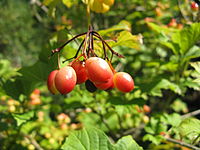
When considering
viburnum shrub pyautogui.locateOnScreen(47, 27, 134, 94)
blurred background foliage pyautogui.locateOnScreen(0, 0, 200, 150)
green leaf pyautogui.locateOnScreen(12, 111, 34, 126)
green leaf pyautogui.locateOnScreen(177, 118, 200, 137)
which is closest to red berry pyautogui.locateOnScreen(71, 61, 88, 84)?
viburnum shrub pyautogui.locateOnScreen(47, 27, 134, 94)

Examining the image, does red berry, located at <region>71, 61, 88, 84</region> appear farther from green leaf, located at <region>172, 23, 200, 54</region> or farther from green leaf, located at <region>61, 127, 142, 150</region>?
green leaf, located at <region>172, 23, 200, 54</region>

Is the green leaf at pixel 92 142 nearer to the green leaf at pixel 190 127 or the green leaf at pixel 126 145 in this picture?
the green leaf at pixel 126 145

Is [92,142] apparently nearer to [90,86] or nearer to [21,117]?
[90,86]

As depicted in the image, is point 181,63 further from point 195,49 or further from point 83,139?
point 83,139

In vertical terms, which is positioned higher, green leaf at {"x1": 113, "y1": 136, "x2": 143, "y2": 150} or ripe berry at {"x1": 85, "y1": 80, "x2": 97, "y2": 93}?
ripe berry at {"x1": 85, "y1": 80, "x2": 97, "y2": 93}

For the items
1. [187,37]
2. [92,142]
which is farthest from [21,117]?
[187,37]
